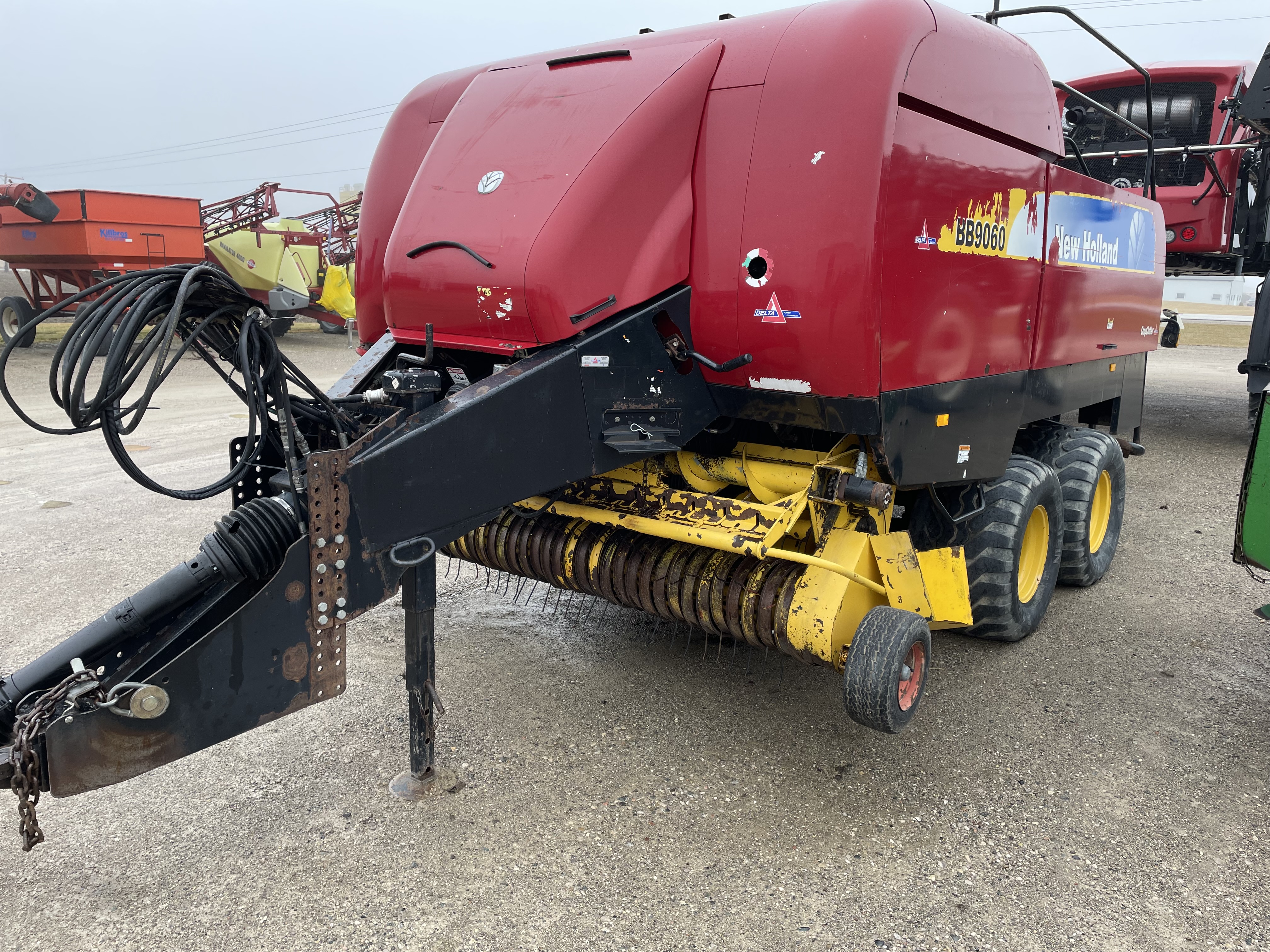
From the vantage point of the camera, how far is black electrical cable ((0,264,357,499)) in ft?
7.01

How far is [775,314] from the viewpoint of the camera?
2955 mm

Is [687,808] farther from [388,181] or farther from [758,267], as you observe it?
[388,181]

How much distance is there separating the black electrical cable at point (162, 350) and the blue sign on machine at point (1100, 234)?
2925mm

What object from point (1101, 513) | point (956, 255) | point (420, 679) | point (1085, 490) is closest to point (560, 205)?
point (956, 255)

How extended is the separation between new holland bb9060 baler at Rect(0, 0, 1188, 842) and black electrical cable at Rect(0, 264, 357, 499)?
0.01 meters

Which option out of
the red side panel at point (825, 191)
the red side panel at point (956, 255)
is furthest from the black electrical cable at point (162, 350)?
the red side panel at point (956, 255)

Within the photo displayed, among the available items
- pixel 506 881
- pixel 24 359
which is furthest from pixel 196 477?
pixel 24 359

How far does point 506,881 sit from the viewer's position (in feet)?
8.36

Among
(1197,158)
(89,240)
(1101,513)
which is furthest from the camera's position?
(89,240)

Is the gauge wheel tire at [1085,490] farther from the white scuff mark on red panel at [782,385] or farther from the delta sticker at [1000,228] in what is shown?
the white scuff mark on red panel at [782,385]

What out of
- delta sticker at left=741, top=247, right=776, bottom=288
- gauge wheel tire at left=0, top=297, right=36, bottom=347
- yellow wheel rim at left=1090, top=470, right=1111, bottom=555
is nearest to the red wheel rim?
delta sticker at left=741, top=247, right=776, bottom=288

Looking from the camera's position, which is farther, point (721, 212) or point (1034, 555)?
point (1034, 555)

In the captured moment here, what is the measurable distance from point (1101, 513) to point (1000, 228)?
7.95 feet

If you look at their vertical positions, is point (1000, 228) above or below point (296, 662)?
above
